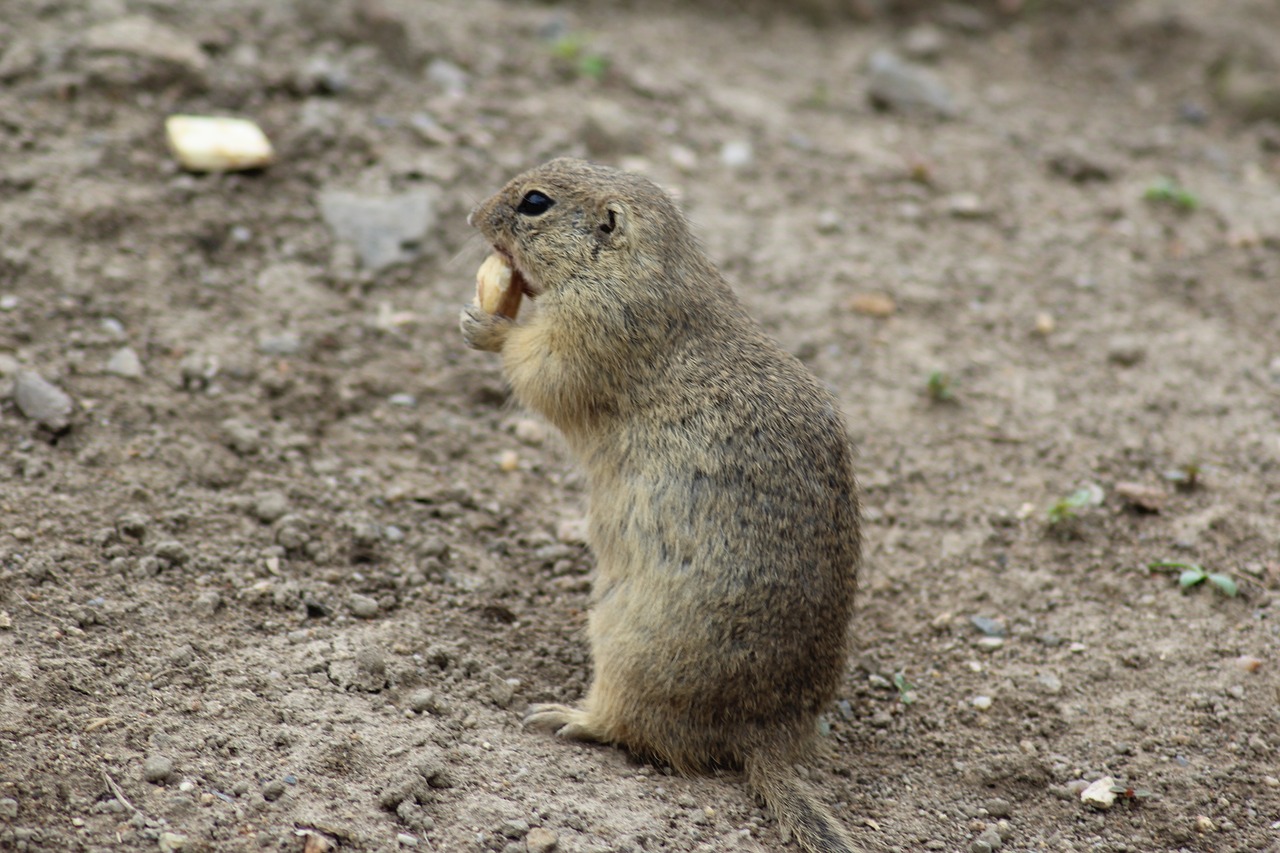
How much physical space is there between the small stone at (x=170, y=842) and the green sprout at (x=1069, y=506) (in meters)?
3.70

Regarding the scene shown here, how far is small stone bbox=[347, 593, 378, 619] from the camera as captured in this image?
15.0 ft

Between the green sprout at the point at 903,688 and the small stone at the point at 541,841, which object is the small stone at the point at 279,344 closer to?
the small stone at the point at 541,841

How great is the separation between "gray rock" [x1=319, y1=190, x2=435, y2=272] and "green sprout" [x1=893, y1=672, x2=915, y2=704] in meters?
3.26

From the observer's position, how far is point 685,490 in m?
4.16

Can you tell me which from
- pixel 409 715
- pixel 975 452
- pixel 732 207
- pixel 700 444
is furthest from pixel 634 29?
pixel 409 715

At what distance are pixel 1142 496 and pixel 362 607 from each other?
11.3 ft

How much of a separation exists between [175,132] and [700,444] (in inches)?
142

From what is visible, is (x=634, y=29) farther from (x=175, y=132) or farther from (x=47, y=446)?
(x=47, y=446)

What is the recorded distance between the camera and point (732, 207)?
7180 millimetres

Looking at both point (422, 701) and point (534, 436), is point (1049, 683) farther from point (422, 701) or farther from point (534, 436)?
point (534, 436)

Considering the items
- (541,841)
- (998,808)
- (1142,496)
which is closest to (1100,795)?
(998,808)

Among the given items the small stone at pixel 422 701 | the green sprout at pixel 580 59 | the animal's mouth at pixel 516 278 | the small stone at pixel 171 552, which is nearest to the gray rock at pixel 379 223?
the animal's mouth at pixel 516 278

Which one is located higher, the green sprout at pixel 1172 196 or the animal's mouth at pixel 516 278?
the green sprout at pixel 1172 196

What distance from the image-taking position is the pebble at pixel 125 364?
5199 millimetres
